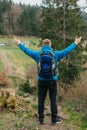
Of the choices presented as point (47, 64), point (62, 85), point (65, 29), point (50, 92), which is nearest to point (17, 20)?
point (65, 29)

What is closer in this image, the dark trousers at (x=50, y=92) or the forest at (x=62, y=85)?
the dark trousers at (x=50, y=92)

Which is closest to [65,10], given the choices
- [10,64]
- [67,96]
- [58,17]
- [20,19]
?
[58,17]

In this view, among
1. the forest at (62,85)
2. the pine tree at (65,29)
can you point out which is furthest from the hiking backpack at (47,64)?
the pine tree at (65,29)

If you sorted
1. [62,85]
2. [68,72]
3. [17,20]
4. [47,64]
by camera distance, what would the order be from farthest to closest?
[17,20]
[62,85]
[68,72]
[47,64]

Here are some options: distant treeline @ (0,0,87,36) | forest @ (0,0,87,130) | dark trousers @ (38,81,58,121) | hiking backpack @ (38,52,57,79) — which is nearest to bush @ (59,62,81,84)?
forest @ (0,0,87,130)

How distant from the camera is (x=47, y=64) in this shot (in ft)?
29.2

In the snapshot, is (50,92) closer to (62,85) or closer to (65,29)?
(62,85)

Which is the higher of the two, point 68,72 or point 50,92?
point 50,92

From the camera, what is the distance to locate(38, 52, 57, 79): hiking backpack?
29.1 feet

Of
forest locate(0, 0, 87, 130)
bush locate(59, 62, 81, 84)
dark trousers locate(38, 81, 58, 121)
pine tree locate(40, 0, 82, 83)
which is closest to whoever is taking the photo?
dark trousers locate(38, 81, 58, 121)

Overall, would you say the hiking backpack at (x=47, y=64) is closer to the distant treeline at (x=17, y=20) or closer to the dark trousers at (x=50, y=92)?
the dark trousers at (x=50, y=92)

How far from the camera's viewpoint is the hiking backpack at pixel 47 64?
29.1 ft

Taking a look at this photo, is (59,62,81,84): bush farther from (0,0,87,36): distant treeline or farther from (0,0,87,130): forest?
(0,0,87,36): distant treeline

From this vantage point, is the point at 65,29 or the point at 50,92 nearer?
the point at 50,92
